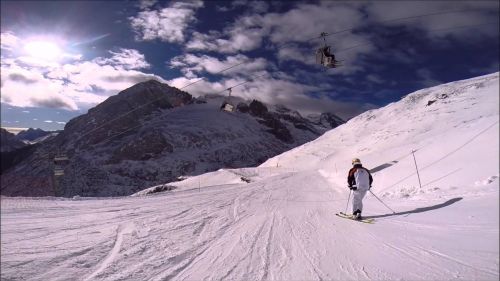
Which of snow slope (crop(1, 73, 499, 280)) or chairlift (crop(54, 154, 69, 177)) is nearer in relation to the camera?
snow slope (crop(1, 73, 499, 280))

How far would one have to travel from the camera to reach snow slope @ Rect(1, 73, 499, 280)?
2.14 m

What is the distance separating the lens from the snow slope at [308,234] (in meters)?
2.14

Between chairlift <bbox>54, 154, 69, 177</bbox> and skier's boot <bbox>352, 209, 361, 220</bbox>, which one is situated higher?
chairlift <bbox>54, 154, 69, 177</bbox>

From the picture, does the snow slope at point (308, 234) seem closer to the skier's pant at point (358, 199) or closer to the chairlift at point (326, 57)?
the skier's pant at point (358, 199)

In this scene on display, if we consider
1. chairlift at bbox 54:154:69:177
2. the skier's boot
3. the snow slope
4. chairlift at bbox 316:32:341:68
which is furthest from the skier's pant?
chairlift at bbox 54:154:69:177

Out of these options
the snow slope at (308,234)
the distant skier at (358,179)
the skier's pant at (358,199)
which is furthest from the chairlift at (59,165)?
the skier's pant at (358,199)

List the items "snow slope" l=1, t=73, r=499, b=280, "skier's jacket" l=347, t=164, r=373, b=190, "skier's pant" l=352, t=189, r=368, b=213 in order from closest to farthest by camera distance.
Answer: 1. "snow slope" l=1, t=73, r=499, b=280
2. "skier's jacket" l=347, t=164, r=373, b=190
3. "skier's pant" l=352, t=189, r=368, b=213

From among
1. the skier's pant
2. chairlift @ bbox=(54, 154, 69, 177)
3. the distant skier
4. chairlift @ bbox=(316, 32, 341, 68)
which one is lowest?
the skier's pant

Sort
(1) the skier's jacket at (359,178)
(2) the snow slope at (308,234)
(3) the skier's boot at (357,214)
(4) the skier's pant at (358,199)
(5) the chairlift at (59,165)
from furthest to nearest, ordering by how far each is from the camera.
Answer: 1. (3) the skier's boot at (357,214)
2. (4) the skier's pant at (358,199)
3. (1) the skier's jacket at (359,178)
4. (5) the chairlift at (59,165)
5. (2) the snow slope at (308,234)

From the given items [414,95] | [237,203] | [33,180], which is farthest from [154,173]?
[33,180]

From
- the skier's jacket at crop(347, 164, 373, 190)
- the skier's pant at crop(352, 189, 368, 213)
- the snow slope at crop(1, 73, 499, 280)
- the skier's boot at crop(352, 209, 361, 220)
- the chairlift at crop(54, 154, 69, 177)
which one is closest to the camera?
the snow slope at crop(1, 73, 499, 280)

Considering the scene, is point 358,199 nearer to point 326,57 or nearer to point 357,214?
point 357,214

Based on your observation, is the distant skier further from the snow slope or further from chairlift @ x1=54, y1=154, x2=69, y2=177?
chairlift @ x1=54, y1=154, x2=69, y2=177

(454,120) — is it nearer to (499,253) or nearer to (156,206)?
(499,253)
